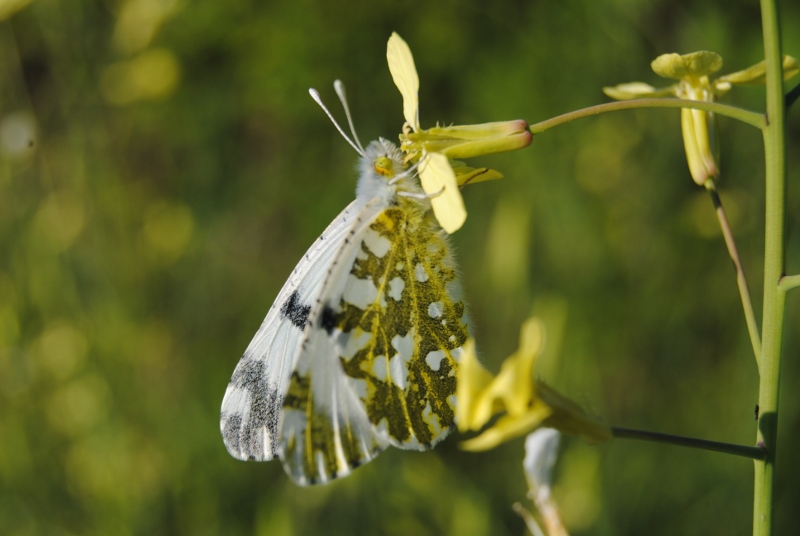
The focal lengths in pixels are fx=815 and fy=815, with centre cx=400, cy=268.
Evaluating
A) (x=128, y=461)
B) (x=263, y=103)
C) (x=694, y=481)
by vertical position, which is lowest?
(x=694, y=481)

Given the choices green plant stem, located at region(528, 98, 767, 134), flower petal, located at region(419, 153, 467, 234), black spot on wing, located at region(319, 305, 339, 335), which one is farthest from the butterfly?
green plant stem, located at region(528, 98, 767, 134)

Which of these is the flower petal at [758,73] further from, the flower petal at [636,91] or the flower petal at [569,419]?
the flower petal at [569,419]

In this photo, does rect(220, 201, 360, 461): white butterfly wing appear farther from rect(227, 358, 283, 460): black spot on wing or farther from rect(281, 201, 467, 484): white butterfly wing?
rect(281, 201, 467, 484): white butterfly wing

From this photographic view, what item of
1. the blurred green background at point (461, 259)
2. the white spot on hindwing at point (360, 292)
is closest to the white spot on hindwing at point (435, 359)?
the white spot on hindwing at point (360, 292)

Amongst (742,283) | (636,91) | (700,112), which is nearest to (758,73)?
(700,112)

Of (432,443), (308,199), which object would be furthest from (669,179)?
(432,443)

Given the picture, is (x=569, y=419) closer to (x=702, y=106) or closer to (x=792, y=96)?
(x=702, y=106)

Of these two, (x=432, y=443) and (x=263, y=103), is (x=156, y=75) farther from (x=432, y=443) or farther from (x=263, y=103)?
(x=432, y=443)
